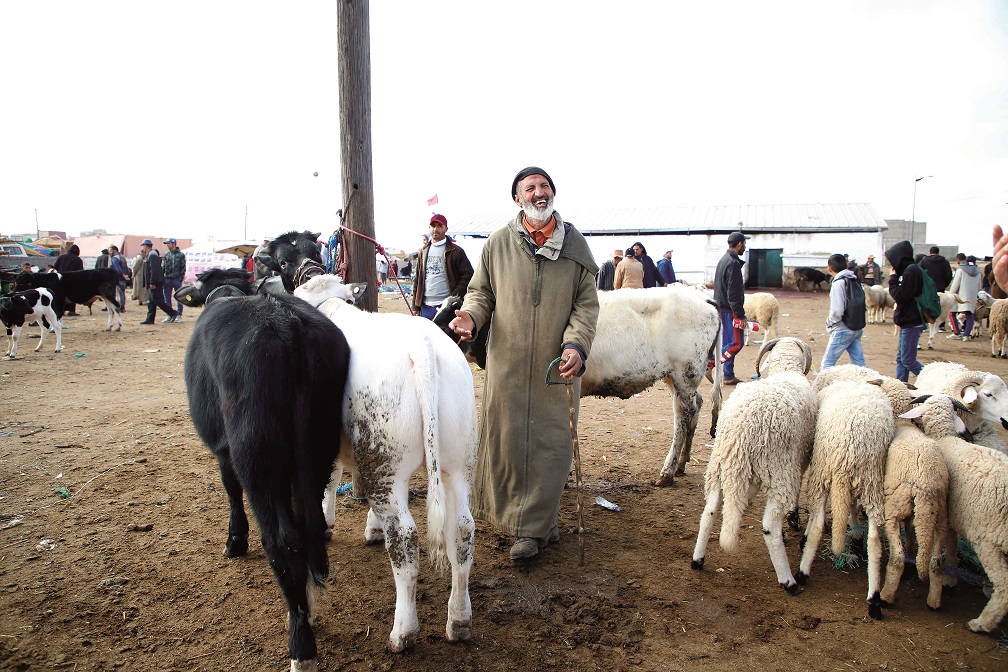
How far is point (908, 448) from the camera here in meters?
3.24

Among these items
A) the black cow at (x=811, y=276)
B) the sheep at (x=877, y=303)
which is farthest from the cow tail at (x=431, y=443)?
the black cow at (x=811, y=276)

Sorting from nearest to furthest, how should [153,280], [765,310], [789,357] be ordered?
[789,357] < [765,310] < [153,280]

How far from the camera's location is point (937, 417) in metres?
3.54

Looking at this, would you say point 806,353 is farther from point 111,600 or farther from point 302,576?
point 111,600

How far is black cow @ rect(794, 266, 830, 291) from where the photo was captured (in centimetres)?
2712

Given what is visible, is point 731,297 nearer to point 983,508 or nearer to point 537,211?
point 983,508

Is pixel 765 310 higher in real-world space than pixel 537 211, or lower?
lower

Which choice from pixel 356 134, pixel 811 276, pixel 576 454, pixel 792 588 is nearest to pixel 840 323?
pixel 792 588

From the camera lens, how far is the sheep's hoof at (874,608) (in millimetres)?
3127

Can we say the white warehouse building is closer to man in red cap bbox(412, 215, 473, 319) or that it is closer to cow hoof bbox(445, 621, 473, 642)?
man in red cap bbox(412, 215, 473, 319)

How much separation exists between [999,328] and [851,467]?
11.7m

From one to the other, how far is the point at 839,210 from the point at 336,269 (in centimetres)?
3288

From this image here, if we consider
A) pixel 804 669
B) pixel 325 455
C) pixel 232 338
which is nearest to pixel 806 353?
pixel 804 669

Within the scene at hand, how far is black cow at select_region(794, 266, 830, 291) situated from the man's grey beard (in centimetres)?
2741
